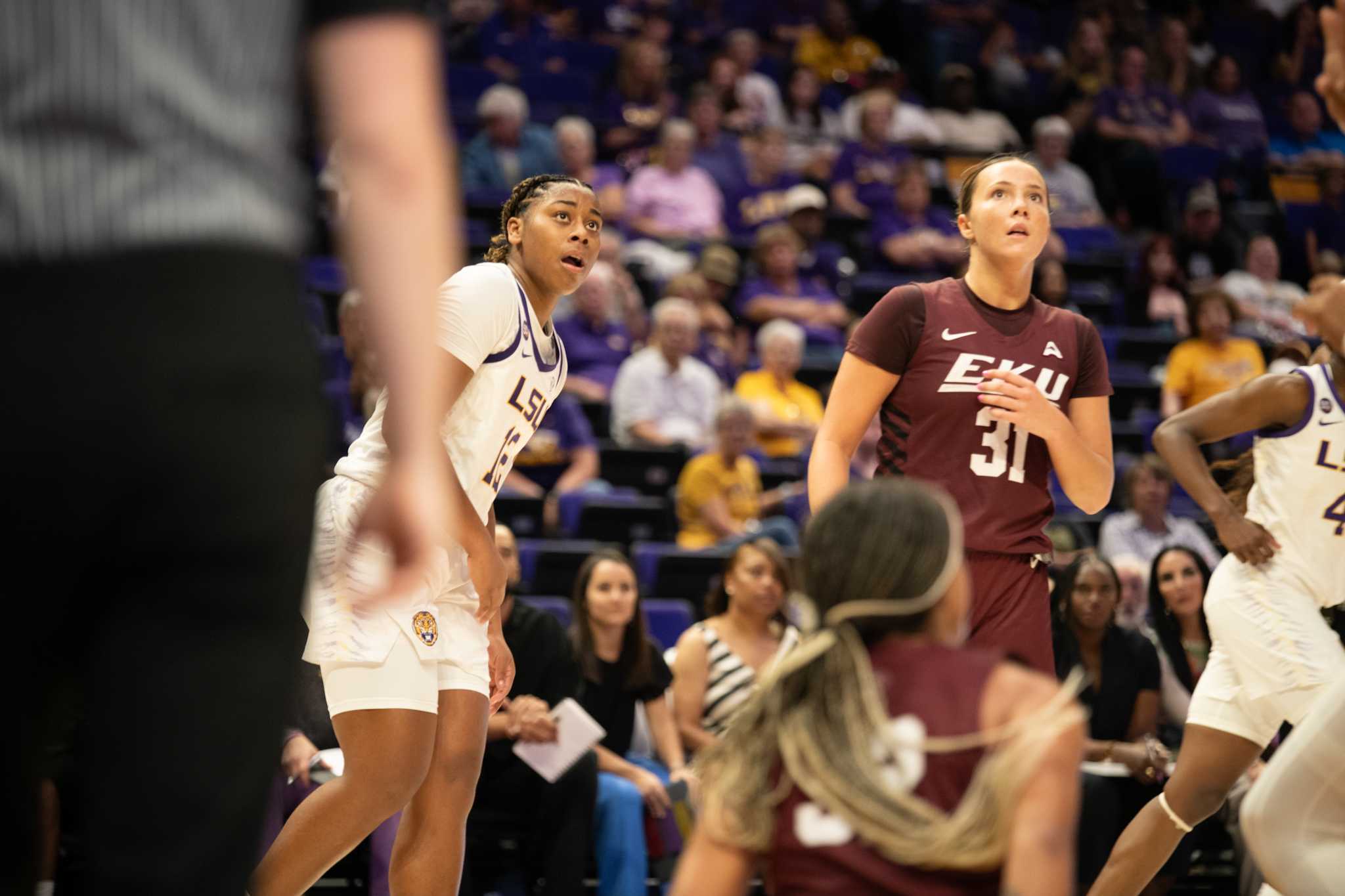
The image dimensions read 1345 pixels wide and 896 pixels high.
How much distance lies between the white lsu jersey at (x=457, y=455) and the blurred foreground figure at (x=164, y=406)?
239 centimetres

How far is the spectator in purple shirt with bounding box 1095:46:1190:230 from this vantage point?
44.8ft

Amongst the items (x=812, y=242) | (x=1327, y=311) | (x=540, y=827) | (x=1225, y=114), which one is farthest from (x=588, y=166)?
(x=1327, y=311)

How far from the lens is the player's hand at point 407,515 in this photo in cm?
161

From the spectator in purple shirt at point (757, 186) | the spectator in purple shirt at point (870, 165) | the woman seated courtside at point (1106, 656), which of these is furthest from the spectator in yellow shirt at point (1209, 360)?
the woman seated courtside at point (1106, 656)

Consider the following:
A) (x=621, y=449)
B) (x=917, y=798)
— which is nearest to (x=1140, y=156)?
(x=621, y=449)

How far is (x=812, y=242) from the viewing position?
11812 mm

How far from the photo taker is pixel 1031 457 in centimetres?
425

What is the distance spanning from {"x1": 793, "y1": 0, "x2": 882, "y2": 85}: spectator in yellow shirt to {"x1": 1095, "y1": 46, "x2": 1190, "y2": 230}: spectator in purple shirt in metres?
2.16

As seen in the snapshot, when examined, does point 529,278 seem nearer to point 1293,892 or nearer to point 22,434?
point 1293,892

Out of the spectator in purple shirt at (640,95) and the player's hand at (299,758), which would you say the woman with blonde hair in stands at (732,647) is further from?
the spectator in purple shirt at (640,95)

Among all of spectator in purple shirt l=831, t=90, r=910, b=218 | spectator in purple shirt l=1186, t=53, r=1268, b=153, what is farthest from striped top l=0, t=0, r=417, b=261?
spectator in purple shirt l=1186, t=53, r=1268, b=153

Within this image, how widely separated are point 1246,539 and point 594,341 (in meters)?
5.97

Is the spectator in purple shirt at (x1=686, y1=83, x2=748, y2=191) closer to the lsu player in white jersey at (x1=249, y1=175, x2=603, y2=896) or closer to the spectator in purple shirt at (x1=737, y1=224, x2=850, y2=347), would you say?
the spectator in purple shirt at (x1=737, y1=224, x2=850, y2=347)

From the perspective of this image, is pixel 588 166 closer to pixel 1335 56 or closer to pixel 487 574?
pixel 487 574
